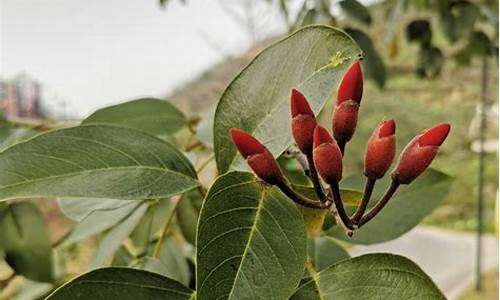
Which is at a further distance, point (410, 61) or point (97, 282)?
point (410, 61)

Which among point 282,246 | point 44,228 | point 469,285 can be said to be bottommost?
point 469,285

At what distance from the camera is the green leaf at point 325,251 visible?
40cm

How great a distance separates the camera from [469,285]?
11.6ft

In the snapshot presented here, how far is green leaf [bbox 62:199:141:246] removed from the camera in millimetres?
378

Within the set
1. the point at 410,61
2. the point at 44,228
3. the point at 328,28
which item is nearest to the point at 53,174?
the point at 328,28

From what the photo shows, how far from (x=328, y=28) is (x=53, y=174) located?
0.37ft

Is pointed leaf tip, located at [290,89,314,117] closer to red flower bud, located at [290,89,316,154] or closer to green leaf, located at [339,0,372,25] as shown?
red flower bud, located at [290,89,316,154]

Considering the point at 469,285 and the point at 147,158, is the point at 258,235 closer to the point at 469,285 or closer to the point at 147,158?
the point at 147,158

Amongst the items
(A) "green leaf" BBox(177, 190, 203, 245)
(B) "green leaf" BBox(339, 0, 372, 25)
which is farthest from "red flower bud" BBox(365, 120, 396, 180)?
(B) "green leaf" BBox(339, 0, 372, 25)

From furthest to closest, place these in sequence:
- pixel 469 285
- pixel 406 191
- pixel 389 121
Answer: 1. pixel 469 285
2. pixel 406 191
3. pixel 389 121

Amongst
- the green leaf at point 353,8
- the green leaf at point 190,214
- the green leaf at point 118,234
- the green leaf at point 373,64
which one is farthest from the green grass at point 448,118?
the green leaf at point 118,234

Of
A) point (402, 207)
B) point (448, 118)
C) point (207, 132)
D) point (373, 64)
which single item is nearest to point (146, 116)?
point (207, 132)

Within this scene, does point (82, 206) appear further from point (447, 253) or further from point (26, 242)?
point (447, 253)

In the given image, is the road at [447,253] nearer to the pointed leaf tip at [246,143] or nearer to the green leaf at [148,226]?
the green leaf at [148,226]
